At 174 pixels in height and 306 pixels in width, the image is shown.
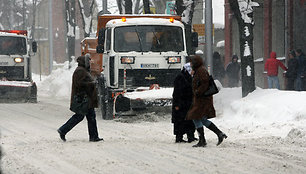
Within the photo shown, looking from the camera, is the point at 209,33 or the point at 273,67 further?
the point at 273,67

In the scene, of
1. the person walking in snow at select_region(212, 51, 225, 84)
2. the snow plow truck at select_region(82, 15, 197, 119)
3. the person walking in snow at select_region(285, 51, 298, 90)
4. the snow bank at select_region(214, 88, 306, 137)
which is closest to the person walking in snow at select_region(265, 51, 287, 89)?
the person walking in snow at select_region(285, 51, 298, 90)

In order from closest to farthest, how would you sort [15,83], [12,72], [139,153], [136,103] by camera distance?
[139,153], [136,103], [15,83], [12,72]

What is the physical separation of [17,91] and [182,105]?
11.8 m

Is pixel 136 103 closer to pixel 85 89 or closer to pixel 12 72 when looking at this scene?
pixel 85 89

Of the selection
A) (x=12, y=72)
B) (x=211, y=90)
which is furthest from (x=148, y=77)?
(x=12, y=72)

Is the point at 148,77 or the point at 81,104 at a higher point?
the point at 148,77

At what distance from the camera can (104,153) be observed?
34.2 ft

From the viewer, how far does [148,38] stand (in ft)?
56.5

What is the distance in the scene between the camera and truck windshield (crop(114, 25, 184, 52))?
17.1 m

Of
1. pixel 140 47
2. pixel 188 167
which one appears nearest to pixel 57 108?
pixel 140 47

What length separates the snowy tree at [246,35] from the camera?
58.7ft

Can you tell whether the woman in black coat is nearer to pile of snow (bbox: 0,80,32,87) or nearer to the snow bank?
the snow bank

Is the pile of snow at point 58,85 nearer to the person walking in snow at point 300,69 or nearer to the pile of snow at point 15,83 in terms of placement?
the pile of snow at point 15,83

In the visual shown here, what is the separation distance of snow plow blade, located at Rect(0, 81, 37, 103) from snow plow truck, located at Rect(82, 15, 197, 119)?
6188 millimetres
